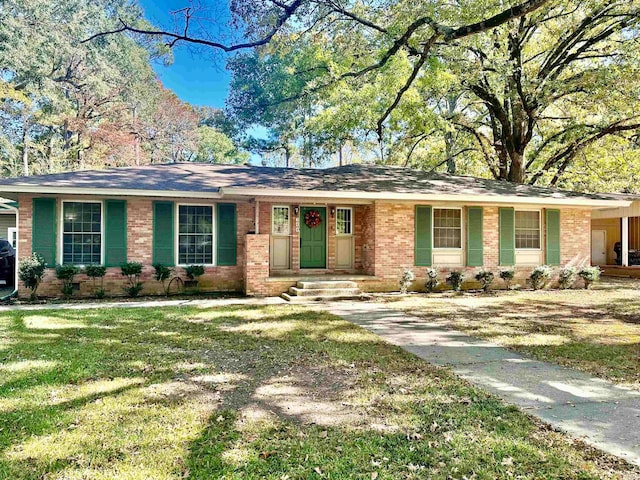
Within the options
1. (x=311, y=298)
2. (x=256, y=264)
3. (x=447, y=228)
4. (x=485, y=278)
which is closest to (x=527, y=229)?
(x=485, y=278)

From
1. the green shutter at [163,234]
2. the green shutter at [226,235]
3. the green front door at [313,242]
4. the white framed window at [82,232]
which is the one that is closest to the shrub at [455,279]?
the green front door at [313,242]

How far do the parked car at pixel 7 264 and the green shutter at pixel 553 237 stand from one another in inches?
630

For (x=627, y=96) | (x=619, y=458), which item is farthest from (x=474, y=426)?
(x=627, y=96)

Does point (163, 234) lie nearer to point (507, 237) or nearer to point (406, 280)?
point (406, 280)

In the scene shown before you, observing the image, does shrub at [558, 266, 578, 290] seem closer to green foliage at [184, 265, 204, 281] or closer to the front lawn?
the front lawn

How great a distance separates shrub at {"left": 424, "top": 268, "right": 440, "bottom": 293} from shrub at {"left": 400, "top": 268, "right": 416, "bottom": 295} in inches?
19.9

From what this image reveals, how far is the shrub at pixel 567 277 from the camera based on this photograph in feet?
41.4

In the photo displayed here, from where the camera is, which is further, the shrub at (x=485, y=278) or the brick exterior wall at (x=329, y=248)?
the shrub at (x=485, y=278)

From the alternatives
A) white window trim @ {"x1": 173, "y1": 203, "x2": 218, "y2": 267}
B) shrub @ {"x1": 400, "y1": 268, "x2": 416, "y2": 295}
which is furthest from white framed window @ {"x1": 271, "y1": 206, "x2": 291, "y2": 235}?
shrub @ {"x1": 400, "y1": 268, "x2": 416, "y2": 295}

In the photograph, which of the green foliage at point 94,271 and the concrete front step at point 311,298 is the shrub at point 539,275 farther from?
the green foliage at point 94,271

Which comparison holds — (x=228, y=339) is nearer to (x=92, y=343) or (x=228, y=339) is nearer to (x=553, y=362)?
(x=92, y=343)

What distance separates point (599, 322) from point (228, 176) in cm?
967

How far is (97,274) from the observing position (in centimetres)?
996

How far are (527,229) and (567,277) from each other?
5.95 ft
